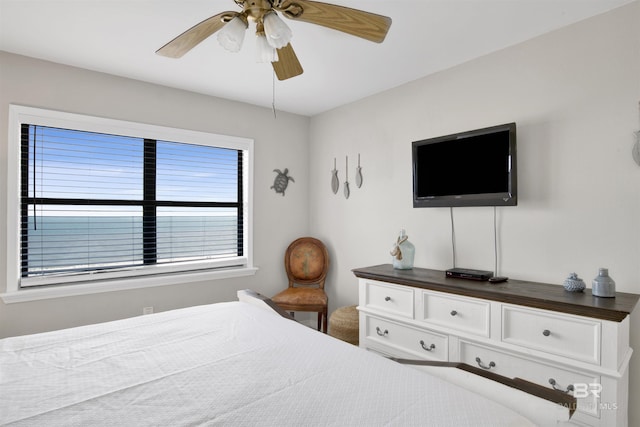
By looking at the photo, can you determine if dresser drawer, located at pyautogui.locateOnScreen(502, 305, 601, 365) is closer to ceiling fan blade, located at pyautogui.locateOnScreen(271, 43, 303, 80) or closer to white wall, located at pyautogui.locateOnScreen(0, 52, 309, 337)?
ceiling fan blade, located at pyautogui.locateOnScreen(271, 43, 303, 80)

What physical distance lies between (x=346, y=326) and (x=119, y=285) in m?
1.92

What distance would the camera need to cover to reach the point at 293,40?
2.34 meters

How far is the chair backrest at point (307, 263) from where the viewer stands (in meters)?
3.83

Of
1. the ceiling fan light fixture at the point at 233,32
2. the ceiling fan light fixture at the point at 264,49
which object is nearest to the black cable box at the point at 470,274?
the ceiling fan light fixture at the point at 264,49

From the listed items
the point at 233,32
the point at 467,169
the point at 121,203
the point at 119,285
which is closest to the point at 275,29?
the point at 233,32

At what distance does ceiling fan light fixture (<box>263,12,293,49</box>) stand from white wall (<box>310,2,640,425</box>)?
170 centimetres

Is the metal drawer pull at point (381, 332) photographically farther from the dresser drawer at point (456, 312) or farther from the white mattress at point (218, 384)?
the white mattress at point (218, 384)

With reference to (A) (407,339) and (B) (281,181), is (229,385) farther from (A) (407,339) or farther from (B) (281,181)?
(B) (281,181)

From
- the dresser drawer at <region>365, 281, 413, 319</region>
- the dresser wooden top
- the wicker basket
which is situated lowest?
the wicker basket

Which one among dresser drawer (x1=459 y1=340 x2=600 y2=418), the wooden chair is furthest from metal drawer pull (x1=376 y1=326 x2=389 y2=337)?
the wooden chair

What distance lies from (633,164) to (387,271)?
1627 mm

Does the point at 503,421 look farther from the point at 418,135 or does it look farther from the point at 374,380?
the point at 418,135

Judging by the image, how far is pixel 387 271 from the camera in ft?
9.12

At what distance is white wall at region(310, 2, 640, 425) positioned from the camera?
1971 mm
